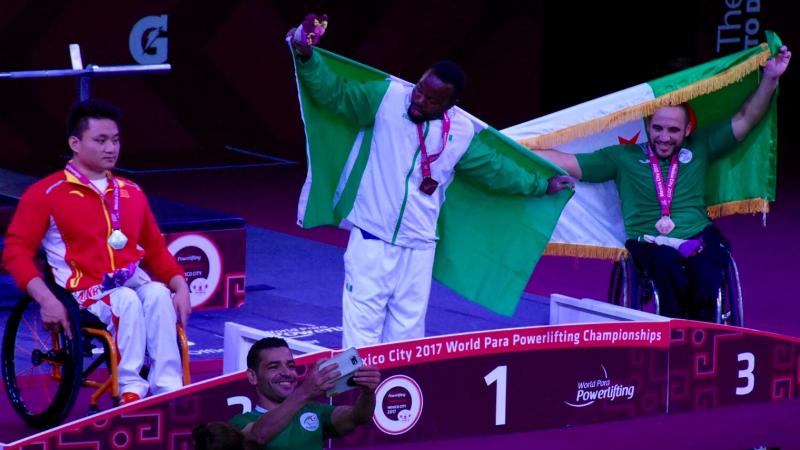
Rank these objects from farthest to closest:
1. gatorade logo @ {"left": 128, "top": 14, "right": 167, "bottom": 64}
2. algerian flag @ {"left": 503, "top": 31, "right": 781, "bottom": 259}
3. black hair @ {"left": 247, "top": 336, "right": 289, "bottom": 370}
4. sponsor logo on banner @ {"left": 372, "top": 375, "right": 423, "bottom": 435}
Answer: gatorade logo @ {"left": 128, "top": 14, "right": 167, "bottom": 64}, algerian flag @ {"left": 503, "top": 31, "right": 781, "bottom": 259}, sponsor logo on banner @ {"left": 372, "top": 375, "right": 423, "bottom": 435}, black hair @ {"left": 247, "top": 336, "right": 289, "bottom": 370}

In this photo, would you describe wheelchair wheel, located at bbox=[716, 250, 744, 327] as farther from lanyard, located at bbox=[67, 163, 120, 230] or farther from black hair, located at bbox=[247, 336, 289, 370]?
black hair, located at bbox=[247, 336, 289, 370]

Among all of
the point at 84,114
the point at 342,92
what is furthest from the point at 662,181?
the point at 84,114

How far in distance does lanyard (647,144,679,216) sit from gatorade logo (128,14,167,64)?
20.8 ft

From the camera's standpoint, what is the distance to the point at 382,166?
6.32 meters

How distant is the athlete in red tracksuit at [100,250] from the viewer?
18.5ft

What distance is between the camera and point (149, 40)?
498 inches

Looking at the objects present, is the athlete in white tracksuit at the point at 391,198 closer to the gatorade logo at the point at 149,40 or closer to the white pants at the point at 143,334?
the white pants at the point at 143,334

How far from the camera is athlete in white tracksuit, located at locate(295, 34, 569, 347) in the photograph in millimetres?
6246

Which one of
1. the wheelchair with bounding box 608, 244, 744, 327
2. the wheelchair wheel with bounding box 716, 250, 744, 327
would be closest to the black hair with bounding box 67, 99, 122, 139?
the wheelchair with bounding box 608, 244, 744, 327

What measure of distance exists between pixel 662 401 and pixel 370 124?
5.42ft

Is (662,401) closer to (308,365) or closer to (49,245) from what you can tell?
(308,365)

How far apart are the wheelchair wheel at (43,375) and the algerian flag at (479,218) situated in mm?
1224

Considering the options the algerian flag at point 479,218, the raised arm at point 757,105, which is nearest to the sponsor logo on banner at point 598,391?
the algerian flag at point 479,218

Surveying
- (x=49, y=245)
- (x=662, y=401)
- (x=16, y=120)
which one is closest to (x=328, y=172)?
(x=49, y=245)
